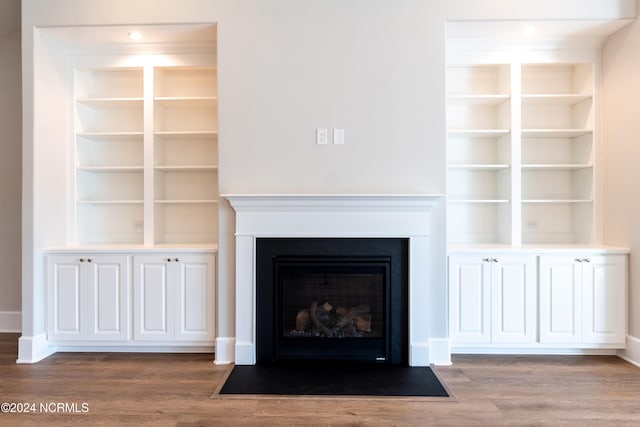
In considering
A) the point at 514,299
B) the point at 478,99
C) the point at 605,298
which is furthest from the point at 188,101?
the point at 605,298

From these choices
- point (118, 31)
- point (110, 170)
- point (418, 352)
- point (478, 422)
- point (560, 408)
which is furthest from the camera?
point (110, 170)

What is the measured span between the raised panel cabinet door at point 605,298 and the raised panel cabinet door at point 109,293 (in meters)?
3.57

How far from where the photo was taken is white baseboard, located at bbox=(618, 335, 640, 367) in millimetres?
2988

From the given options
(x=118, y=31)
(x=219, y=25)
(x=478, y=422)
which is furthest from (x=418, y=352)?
(x=118, y=31)

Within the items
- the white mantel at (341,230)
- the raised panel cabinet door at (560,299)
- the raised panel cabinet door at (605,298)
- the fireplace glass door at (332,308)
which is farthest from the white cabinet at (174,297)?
the raised panel cabinet door at (605,298)

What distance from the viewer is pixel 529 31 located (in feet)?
10.4

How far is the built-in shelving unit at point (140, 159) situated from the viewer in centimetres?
361

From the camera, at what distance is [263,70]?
3.05 m

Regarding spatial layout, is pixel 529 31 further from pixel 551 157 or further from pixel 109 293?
pixel 109 293

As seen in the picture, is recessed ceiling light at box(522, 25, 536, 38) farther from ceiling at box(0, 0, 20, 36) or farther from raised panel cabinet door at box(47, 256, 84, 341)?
ceiling at box(0, 0, 20, 36)

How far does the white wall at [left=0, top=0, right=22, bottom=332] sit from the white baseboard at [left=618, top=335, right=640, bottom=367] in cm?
527

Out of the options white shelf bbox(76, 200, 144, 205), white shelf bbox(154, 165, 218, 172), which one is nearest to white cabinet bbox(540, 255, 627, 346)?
white shelf bbox(154, 165, 218, 172)

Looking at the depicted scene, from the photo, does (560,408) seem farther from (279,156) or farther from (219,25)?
(219,25)

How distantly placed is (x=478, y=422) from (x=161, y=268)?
241 cm
